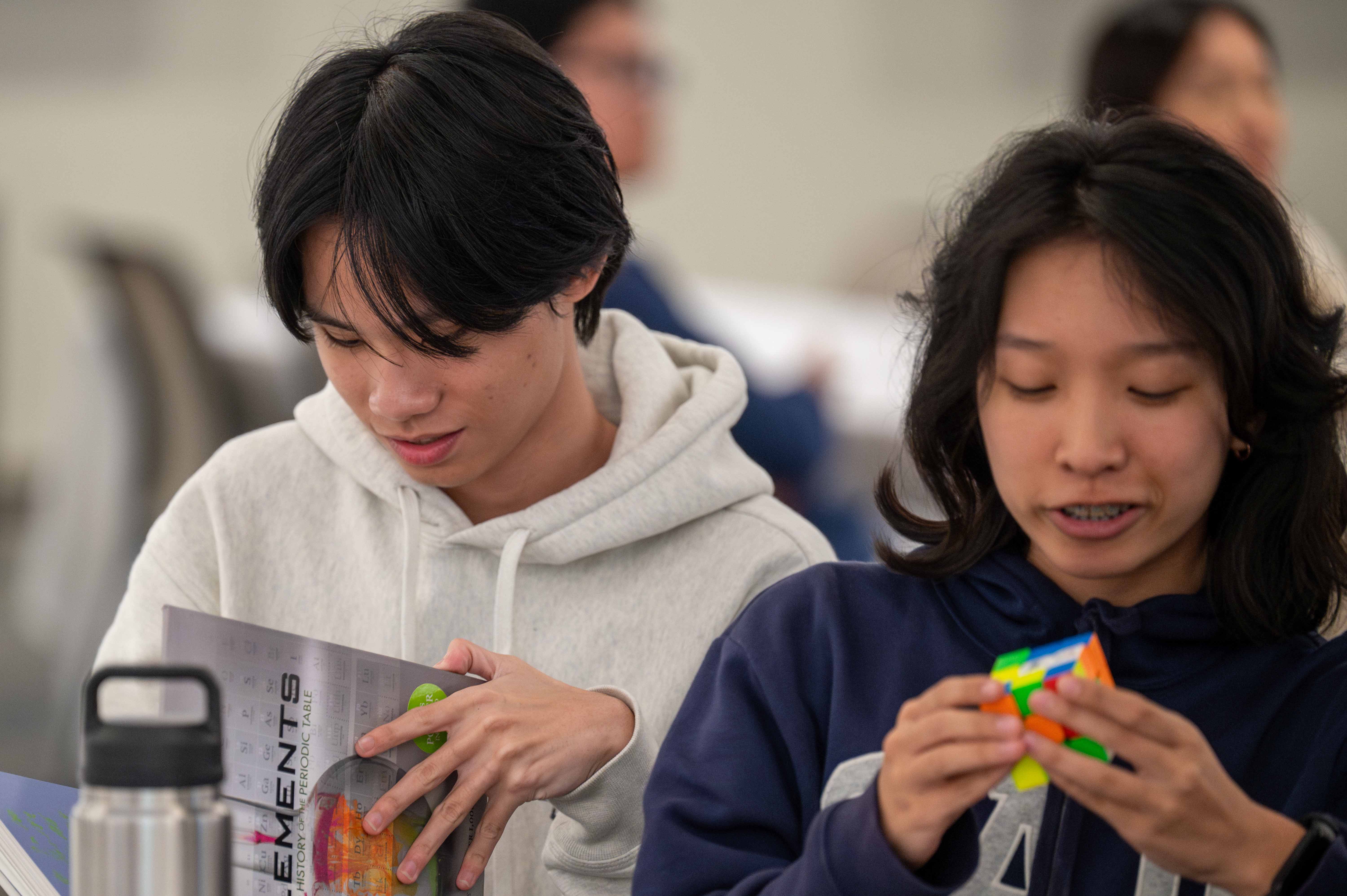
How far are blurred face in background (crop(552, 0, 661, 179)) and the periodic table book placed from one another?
1098mm

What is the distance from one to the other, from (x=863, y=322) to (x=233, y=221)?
91.6 inches

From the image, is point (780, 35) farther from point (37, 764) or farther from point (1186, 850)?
point (1186, 850)

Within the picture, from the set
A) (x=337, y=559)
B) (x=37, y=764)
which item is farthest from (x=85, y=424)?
(x=337, y=559)

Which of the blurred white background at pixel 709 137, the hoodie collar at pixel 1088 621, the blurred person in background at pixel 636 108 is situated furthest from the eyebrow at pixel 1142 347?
the blurred white background at pixel 709 137

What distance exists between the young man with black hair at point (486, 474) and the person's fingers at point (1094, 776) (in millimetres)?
393

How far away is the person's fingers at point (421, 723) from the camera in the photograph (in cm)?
86

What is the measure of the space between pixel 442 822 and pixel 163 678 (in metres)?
0.33

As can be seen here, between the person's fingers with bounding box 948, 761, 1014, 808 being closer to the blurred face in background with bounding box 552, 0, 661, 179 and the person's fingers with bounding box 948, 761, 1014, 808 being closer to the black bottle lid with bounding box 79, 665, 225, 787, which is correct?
the black bottle lid with bounding box 79, 665, 225, 787

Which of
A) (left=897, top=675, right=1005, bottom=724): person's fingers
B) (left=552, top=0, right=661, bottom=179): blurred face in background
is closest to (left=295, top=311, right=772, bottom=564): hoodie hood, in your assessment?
(left=897, top=675, right=1005, bottom=724): person's fingers

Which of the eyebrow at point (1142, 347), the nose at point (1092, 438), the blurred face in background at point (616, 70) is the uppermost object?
the blurred face in background at point (616, 70)

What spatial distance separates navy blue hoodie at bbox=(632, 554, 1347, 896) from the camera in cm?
81

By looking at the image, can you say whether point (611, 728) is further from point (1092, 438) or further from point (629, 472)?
point (1092, 438)

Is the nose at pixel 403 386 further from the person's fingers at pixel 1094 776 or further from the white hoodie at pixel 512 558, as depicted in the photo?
the person's fingers at pixel 1094 776

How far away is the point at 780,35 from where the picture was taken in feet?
13.7
